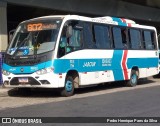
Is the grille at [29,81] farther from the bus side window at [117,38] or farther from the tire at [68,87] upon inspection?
the bus side window at [117,38]

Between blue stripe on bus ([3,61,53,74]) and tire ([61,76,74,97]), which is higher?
blue stripe on bus ([3,61,53,74])

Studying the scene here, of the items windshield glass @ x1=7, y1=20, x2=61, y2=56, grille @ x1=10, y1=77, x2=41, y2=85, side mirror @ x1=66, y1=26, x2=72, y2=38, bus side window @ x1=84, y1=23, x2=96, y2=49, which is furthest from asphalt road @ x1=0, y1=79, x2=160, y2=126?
side mirror @ x1=66, y1=26, x2=72, y2=38

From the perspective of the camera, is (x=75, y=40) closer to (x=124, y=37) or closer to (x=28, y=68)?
(x=28, y=68)

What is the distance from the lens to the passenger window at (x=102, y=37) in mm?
17531

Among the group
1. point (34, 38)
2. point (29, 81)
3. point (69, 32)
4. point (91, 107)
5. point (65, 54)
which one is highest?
→ point (69, 32)

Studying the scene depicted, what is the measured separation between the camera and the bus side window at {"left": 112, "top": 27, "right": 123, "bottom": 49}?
18.9 metres

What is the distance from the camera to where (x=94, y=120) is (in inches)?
399

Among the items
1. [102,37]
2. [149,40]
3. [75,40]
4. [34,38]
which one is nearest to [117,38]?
[102,37]

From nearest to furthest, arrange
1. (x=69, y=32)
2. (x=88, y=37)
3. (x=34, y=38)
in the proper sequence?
(x=69, y=32), (x=34, y=38), (x=88, y=37)

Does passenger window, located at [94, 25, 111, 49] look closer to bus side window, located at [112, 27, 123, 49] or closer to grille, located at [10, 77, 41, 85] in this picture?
bus side window, located at [112, 27, 123, 49]

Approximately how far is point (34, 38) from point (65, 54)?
1.23m

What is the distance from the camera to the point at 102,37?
706 inches

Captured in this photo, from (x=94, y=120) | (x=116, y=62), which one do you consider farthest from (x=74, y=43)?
(x=94, y=120)

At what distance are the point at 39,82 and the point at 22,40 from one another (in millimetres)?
1902
